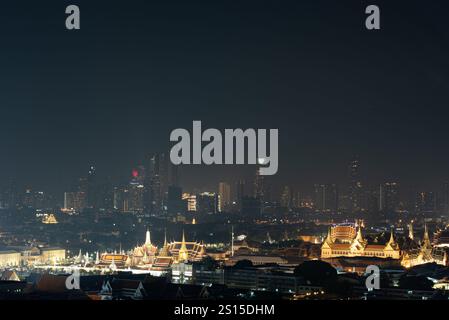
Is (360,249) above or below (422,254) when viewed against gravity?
above

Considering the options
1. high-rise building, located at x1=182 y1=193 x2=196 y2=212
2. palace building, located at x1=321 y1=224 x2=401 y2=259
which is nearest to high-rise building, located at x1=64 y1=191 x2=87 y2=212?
high-rise building, located at x1=182 y1=193 x2=196 y2=212

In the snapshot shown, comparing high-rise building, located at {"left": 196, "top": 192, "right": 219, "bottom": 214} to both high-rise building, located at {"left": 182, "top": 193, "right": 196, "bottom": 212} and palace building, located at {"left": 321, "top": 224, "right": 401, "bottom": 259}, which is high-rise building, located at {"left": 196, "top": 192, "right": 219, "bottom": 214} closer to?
high-rise building, located at {"left": 182, "top": 193, "right": 196, "bottom": 212}

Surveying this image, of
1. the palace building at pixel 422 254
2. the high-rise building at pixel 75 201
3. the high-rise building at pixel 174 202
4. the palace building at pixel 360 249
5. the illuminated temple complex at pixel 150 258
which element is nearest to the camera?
the illuminated temple complex at pixel 150 258

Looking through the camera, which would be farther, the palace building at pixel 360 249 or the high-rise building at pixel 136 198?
the high-rise building at pixel 136 198

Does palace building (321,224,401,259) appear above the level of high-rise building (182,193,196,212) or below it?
below

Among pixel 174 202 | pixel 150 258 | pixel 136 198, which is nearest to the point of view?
pixel 150 258

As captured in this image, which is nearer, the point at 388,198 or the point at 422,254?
the point at 422,254

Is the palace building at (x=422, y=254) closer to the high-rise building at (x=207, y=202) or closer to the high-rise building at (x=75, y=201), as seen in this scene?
the high-rise building at (x=207, y=202)

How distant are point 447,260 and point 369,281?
34.8ft

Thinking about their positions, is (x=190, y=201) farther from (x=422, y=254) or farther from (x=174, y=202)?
(x=422, y=254)

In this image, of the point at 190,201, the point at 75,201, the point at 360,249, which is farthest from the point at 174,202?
the point at 360,249

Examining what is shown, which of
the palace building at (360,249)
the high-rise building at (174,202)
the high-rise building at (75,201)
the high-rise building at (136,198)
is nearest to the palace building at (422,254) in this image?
the palace building at (360,249)
